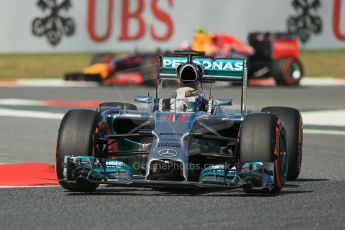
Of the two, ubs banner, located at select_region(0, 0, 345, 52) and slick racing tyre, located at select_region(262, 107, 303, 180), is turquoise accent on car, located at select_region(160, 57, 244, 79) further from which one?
ubs banner, located at select_region(0, 0, 345, 52)

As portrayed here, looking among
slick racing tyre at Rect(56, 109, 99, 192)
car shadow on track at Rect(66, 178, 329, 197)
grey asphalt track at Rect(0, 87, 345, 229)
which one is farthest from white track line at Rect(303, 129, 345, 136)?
slick racing tyre at Rect(56, 109, 99, 192)

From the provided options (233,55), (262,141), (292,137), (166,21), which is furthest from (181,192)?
(166,21)

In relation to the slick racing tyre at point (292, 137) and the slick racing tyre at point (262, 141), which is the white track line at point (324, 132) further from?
the slick racing tyre at point (262, 141)

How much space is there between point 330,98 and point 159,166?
1487 centimetres

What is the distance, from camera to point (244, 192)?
31.5 feet

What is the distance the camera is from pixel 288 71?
27484 mm

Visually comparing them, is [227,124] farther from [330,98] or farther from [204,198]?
[330,98]

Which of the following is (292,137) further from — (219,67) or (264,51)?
(264,51)

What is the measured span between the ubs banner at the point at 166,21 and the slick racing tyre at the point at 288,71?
15.7 feet

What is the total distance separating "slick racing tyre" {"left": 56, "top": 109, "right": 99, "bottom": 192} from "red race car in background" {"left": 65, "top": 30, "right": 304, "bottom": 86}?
54.3ft

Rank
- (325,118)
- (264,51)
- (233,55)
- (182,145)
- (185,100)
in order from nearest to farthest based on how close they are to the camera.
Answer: (182,145) < (185,100) < (325,118) < (233,55) < (264,51)

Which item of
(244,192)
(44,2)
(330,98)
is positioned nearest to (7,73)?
(44,2)

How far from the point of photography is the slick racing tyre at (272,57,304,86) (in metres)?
27.3

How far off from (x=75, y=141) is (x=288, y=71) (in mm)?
18449
